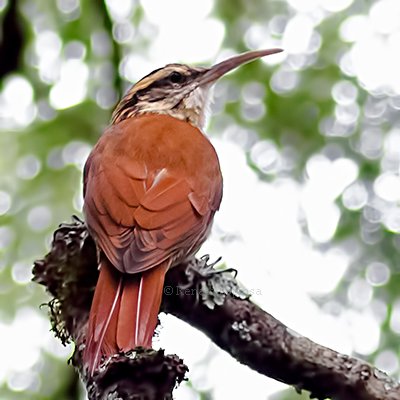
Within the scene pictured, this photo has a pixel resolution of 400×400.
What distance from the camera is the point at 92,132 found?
696 centimetres

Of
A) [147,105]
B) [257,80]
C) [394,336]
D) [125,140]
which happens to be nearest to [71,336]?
[125,140]

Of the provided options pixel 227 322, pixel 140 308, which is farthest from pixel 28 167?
pixel 140 308

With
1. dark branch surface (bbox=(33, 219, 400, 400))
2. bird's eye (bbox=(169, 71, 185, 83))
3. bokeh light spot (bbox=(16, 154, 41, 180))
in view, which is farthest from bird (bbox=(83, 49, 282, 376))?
bokeh light spot (bbox=(16, 154, 41, 180))

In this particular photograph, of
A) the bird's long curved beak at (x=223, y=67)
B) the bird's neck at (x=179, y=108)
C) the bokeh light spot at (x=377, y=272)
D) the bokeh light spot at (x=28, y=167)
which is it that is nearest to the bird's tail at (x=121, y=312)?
the bird's neck at (x=179, y=108)

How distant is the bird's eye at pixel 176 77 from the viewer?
230 inches

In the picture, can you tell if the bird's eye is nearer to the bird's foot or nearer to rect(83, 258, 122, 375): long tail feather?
the bird's foot

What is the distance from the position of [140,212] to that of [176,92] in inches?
70.6

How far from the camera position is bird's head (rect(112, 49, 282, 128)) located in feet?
18.8

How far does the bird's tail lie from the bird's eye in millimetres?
2275

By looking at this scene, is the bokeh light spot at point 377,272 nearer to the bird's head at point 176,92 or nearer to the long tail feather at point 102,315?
the bird's head at point 176,92

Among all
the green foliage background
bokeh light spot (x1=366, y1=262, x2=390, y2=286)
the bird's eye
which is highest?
the bird's eye

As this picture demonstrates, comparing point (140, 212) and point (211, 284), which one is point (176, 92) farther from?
point (211, 284)

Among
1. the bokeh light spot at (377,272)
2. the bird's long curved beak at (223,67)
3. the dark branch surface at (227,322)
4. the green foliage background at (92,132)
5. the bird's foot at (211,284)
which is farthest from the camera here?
the bokeh light spot at (377,272)

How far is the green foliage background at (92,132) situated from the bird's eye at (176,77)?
0.46 meters
